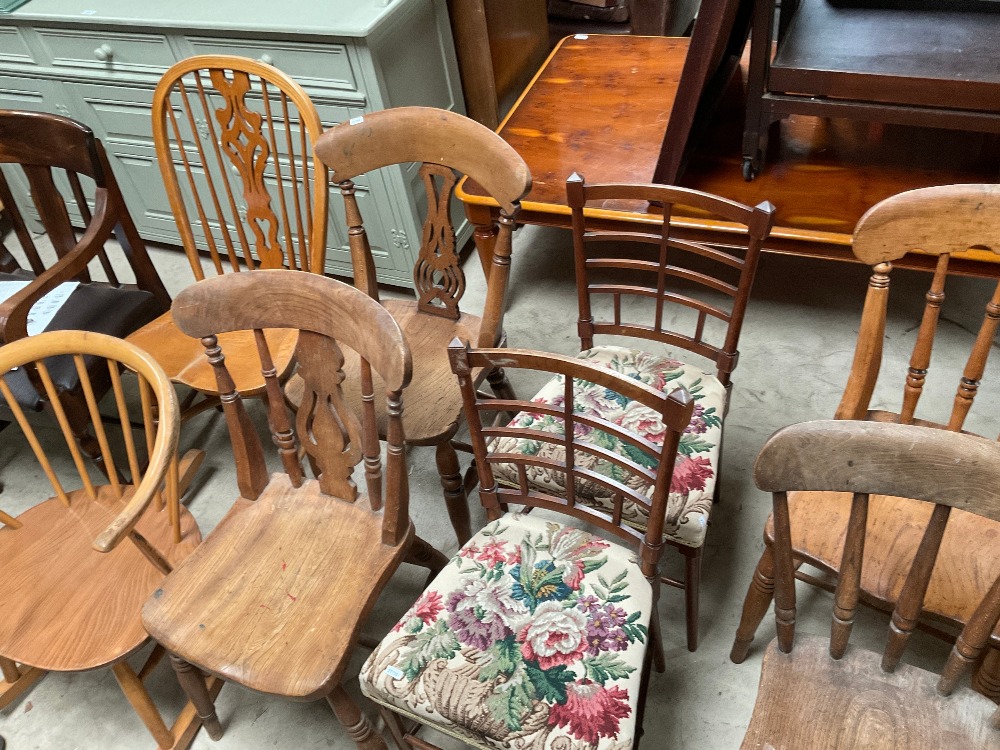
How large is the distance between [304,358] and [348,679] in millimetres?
763

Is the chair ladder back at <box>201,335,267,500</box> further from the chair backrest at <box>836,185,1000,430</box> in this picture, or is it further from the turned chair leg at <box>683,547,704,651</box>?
the chair backrest at <box>836,185,1000,430</box>

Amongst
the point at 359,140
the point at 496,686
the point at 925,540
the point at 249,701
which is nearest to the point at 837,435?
the point at 925,540

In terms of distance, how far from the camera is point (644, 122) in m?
2.21

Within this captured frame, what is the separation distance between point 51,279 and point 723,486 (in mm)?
1668

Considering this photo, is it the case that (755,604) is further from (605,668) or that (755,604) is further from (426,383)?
(426,383)

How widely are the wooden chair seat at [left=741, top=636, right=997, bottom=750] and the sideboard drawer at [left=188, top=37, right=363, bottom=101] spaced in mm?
1737

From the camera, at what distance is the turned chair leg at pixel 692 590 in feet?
4.55

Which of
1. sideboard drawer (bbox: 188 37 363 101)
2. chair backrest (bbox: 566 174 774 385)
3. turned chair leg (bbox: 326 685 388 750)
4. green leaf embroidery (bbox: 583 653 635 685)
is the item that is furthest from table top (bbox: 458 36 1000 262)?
turned chair leg (bbox: 326 685 388 750)

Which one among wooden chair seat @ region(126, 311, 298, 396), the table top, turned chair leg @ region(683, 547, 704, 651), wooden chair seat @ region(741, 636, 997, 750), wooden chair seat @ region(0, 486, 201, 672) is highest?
the table top

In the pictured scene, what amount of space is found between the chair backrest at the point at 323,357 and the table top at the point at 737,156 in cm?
87

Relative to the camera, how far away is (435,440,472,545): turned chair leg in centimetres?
160

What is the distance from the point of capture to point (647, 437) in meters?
1.42

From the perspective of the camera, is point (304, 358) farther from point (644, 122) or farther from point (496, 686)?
point (644, 122)

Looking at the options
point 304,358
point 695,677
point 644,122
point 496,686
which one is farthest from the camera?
point 644,122
